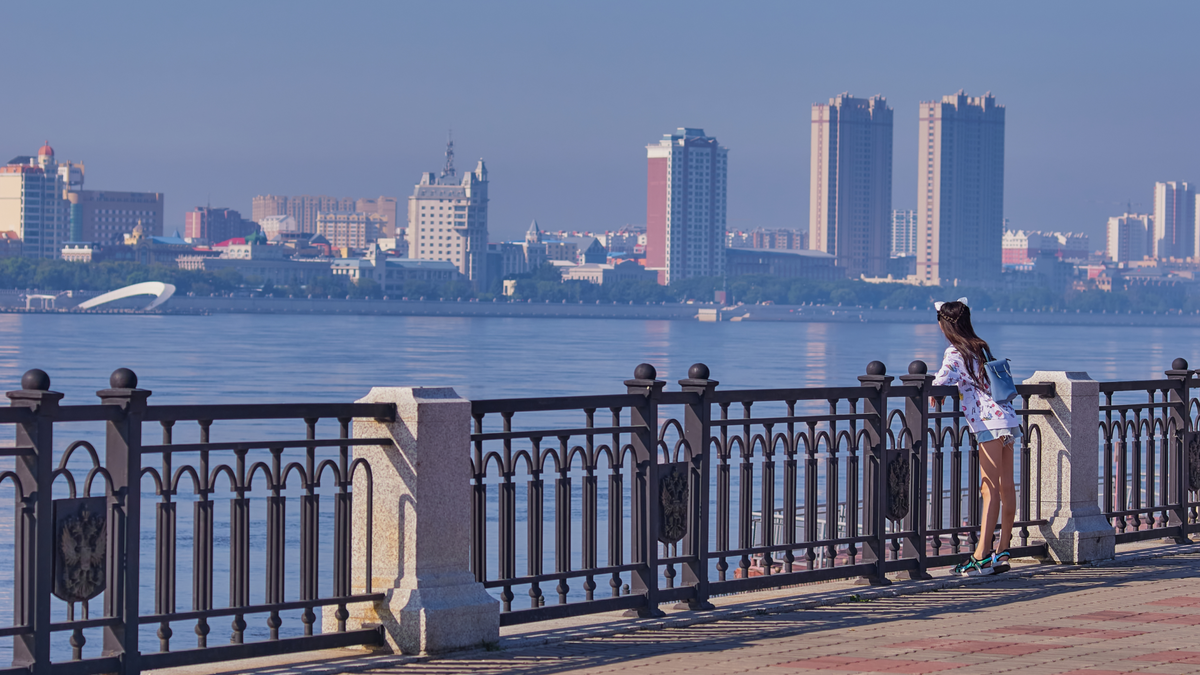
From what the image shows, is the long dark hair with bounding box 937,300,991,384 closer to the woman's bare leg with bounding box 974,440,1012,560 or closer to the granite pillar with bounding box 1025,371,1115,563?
the woman's bare leg with bounding box 974,440,1012,560

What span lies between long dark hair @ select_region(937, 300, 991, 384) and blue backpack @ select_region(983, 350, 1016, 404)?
5 cm

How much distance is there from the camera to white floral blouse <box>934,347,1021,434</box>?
28.4ft

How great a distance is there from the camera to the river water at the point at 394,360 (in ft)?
215

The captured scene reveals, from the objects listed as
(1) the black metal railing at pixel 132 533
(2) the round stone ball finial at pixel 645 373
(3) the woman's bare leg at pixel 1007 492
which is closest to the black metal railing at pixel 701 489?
(2) the round stone ball finial at pixel 645 373

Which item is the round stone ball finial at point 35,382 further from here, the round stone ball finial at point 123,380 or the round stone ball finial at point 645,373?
the round stone ball finial at point 645,373

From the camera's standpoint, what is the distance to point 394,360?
9625cm

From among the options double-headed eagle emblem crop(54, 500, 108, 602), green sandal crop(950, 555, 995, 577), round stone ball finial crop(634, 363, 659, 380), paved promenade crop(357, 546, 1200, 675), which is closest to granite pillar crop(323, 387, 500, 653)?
paved promenade crop(357, 546, 1200, 675)

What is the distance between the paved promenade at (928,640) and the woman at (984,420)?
323 millimetres

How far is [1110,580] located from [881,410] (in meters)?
1.76

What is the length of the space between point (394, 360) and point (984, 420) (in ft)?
291

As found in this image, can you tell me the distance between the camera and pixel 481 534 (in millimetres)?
7113

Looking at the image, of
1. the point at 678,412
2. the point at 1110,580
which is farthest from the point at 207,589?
the point at 678,412

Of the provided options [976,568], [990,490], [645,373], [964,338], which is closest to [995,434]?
[990,490]

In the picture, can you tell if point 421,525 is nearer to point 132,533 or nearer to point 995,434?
point 132,533
